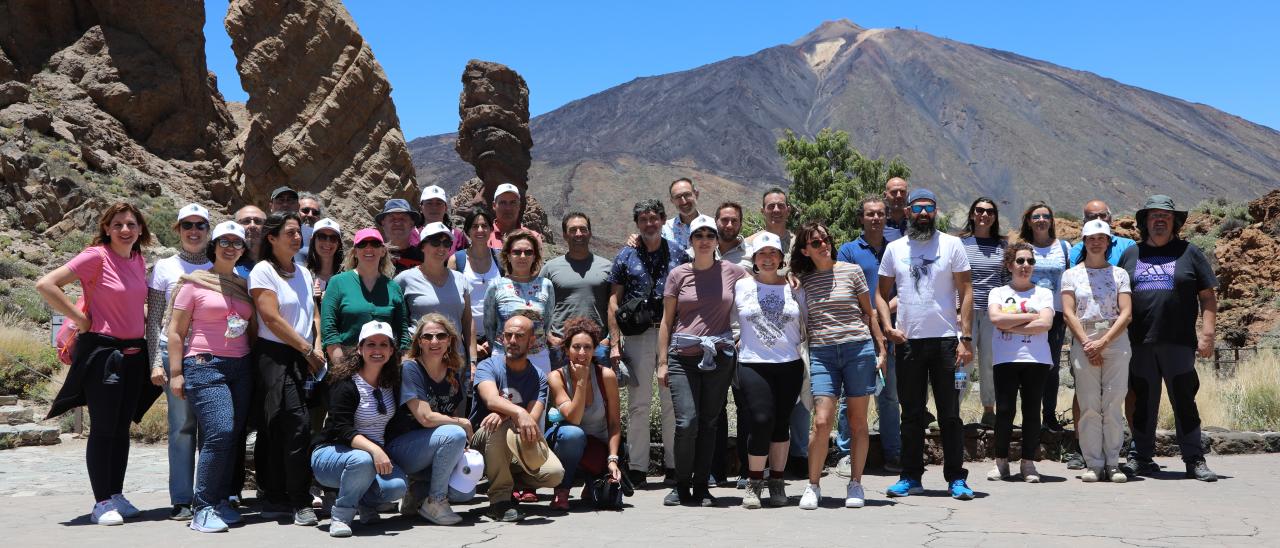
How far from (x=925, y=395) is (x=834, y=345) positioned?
907mm

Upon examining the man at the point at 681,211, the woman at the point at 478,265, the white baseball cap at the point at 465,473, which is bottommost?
the white baseball cap at the point at 465,473

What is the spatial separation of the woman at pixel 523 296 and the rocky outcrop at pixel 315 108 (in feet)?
77.1

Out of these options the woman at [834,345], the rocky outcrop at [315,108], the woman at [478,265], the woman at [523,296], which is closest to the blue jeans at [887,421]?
the woman at [834,345]

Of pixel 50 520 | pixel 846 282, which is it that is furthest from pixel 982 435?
pixel 50 520

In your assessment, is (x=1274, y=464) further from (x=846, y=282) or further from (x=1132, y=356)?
(x=846, y=282)

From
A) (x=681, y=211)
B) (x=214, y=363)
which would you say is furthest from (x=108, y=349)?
(x=681, y=211)

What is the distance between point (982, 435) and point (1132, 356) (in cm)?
135

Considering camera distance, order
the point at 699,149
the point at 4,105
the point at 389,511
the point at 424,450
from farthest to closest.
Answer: the point at 699,149
the point at 4,105
the point at 389,511
the point at 424,450

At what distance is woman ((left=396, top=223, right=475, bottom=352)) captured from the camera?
625cm

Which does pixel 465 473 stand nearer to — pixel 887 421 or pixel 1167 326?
pixel 887 421

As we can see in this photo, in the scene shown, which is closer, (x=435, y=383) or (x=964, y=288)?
(x=435, y=383)

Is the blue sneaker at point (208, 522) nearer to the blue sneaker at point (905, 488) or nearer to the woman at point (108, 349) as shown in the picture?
the woman at point (108, 349)

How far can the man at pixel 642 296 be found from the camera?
6.75 metres

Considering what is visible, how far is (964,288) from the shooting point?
21.4 ft
